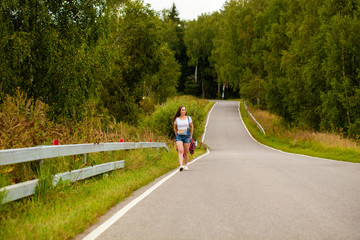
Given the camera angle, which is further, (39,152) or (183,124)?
(183,124)

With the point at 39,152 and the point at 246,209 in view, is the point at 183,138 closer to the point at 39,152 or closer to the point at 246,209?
the point at 246,209

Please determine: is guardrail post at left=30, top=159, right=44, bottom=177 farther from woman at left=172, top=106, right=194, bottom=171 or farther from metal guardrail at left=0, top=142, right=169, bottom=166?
woman at left=172, top=106, right=194, bottom=171

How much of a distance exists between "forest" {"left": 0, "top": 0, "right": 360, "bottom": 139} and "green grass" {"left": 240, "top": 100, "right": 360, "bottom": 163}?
221 centimetres

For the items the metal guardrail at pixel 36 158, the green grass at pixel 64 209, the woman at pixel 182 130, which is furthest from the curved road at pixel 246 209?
the woman at pixel 182 130

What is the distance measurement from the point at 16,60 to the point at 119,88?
14.6 m

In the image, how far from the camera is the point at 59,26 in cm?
1680

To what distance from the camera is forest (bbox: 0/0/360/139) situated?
15.7m

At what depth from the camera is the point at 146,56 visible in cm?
3028

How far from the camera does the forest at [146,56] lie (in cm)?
1573

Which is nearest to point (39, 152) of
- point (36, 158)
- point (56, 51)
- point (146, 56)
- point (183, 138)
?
point (36, 158)

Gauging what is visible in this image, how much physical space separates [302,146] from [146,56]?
45.3 feet

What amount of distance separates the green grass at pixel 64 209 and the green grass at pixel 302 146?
1218cm

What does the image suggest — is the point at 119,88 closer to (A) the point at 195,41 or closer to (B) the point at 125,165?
(B) the point at 125,165

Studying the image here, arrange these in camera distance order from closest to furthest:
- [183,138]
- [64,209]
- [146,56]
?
[64,209] → [183,138] → [146,56]
